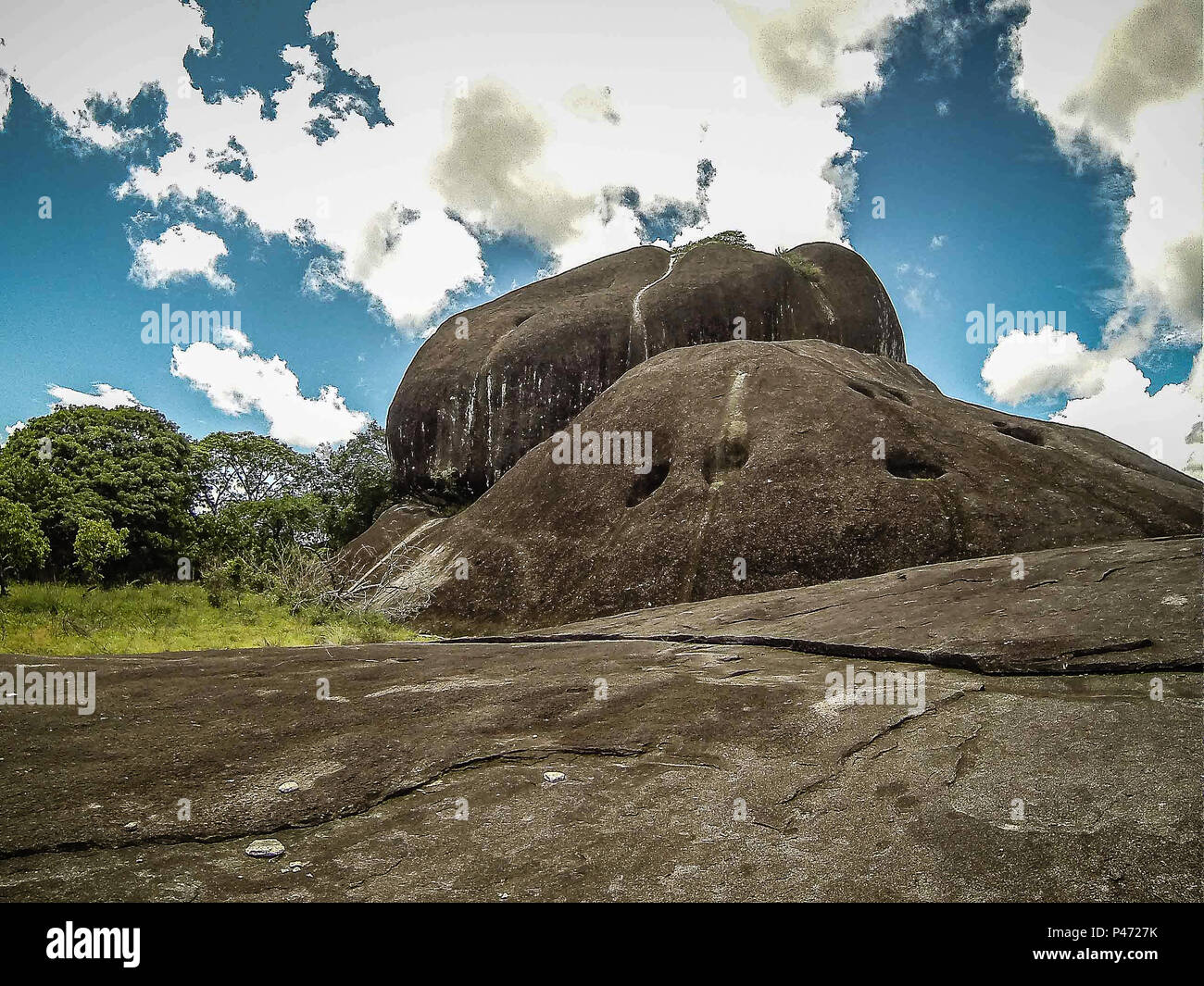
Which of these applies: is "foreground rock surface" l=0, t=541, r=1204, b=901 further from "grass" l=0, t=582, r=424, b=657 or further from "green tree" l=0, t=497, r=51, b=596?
"green tree" l=0, t=497, r=51, b=596

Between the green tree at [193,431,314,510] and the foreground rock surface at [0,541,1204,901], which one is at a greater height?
the green tree at [193,431,314,510]

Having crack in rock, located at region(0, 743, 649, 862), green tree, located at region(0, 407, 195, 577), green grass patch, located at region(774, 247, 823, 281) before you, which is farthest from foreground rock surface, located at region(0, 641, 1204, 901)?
green grass patch, located at region(774, 247, 823, 281)

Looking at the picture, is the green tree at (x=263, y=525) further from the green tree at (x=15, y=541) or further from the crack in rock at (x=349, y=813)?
the crack in rock at (x=349, y=813)

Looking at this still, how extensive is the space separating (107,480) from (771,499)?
23.3 meters

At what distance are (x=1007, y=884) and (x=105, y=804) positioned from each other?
3.82m

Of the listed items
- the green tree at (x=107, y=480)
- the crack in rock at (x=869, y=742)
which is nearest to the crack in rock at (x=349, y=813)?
the crack in rock at (x=869, y=742)

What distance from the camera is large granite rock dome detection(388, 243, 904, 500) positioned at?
24969mm

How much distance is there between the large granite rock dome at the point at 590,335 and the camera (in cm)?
2497

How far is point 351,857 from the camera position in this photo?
9.61 ft

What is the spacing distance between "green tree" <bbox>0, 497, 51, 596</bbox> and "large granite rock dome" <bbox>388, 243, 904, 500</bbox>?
38.8 ft

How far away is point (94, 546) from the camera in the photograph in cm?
2181

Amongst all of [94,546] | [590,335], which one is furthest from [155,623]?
[590,335]
